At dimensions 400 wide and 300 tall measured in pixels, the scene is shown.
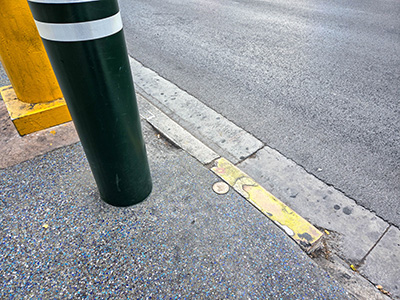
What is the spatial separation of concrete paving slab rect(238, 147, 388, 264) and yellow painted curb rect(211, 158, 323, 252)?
0.66 feet

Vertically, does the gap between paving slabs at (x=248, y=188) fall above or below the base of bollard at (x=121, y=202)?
below

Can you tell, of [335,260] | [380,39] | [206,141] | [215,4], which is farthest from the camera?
[215,4]

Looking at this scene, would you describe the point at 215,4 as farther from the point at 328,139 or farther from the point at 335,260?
the point at 335,260

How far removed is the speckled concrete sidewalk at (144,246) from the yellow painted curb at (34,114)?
0.50 m

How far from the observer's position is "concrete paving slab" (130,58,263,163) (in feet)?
9.65

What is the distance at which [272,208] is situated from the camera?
84.1 inches

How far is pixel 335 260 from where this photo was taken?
191cm

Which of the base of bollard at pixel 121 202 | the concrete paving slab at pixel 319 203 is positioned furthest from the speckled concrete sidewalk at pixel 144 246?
the concrete paving slab at pixel 319 203

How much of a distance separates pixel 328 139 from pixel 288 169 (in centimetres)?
75

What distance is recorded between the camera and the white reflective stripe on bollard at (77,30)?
1269 mm

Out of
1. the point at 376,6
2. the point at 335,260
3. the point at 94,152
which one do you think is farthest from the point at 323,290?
the point at 376,6

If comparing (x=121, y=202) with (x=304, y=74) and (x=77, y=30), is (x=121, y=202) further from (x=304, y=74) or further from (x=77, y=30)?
(x=304, y=74)

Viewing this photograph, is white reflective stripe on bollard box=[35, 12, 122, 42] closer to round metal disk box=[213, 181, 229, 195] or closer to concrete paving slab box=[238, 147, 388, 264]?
round metal disk box=[213, 181, 229, 195]

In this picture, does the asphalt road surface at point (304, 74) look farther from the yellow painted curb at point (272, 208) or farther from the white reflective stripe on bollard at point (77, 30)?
the white reflective stripe on bollard at point (77, 30)
